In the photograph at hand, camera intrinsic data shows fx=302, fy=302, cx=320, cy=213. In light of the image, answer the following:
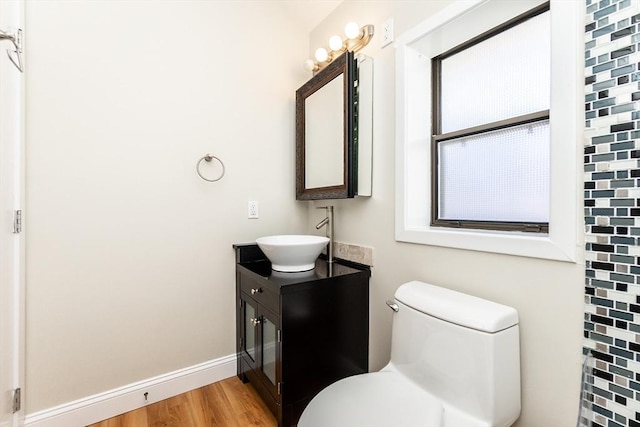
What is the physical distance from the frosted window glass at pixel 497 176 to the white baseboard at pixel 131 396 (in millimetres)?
1652

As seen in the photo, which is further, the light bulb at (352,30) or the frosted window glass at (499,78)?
the light bulb at (352,30)

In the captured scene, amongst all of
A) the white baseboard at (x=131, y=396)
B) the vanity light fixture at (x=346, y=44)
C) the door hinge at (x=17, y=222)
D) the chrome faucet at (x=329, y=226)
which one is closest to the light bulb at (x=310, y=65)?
the vanity light fixture at (x=346, y=44)

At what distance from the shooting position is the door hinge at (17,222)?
4.22ft

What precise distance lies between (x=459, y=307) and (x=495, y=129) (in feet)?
2.60

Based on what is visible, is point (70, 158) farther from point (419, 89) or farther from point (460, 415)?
point (460, 415)

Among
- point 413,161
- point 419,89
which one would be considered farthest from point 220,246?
point 419,89

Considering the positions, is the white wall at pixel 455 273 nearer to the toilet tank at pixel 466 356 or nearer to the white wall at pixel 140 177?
the toilet tank at pixel 466 356

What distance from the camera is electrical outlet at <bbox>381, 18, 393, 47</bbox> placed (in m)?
1.59

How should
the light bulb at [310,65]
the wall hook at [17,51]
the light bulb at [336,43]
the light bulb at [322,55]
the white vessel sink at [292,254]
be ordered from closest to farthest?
the wall hook at [17,51] → the white vessel sink at [292,254] → the light bulb at [336,43] → the light bulb at [322,55] → the light bulb at [310,65]

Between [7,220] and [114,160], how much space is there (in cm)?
50

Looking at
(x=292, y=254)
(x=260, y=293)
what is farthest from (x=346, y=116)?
(x=260, y=293)

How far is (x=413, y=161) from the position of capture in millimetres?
1538

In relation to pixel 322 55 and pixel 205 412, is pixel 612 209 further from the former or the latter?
pixel 205 412

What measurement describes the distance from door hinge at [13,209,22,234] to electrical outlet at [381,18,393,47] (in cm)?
191
